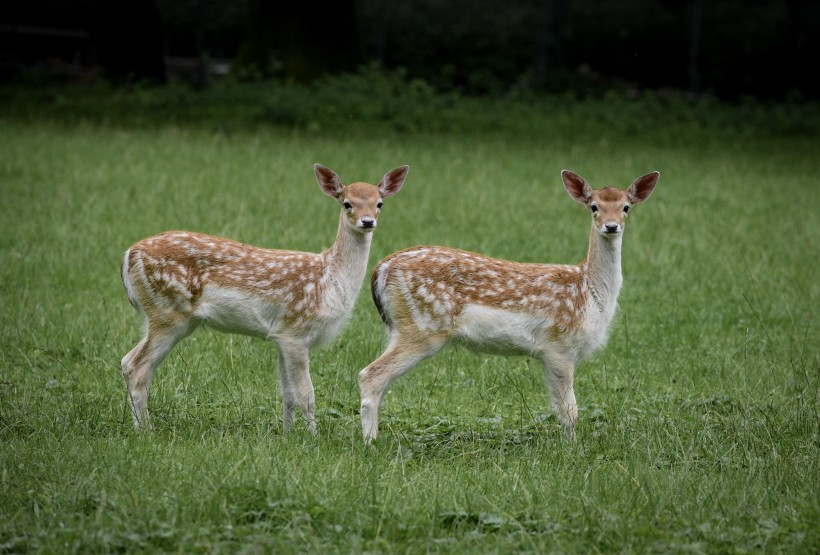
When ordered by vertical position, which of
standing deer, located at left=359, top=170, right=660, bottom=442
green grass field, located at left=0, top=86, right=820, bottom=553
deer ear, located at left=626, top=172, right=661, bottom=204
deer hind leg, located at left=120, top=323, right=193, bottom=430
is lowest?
green grass field, located at left=0, top=86, right=820, bottom=553

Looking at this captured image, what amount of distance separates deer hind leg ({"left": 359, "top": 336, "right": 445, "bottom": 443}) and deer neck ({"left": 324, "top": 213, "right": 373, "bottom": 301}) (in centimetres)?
55

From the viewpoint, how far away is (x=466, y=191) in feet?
49.6

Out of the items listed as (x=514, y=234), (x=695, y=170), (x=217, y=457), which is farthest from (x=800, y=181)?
(x=217, y=457)

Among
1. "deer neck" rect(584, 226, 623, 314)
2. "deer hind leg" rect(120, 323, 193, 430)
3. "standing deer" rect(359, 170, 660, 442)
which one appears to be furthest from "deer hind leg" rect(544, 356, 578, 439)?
"deer hind leg" rect(120, 323, 193, 430)

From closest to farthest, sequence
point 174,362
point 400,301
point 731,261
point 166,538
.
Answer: point 166,538, point 400,301, point 174,362, point 731,261

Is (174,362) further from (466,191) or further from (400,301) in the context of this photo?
(466,191)

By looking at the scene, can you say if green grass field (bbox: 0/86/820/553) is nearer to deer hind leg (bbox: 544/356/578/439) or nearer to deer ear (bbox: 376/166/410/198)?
deer hind leg (bbox: 544/356/578/439)

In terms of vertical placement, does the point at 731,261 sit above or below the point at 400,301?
below

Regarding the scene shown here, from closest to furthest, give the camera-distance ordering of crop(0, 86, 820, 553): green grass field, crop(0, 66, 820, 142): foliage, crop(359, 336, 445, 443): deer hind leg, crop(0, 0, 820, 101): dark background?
crop(0, 86, 820, 553): green grass field → crop(359, 336, 445, 443): deer hind leg → crop(0, 66, 820, 142): foliage → crop(0, 0, 820, 101): dark background

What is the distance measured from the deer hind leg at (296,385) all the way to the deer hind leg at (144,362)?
620mm

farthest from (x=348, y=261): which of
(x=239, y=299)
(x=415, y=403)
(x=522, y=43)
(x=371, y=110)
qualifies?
(x=522, y=43)

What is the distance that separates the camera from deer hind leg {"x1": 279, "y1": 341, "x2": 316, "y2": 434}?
670cm

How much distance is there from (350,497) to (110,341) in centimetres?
353

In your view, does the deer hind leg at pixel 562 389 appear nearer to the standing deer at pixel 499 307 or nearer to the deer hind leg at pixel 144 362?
the standing deer at pixel 499 307
